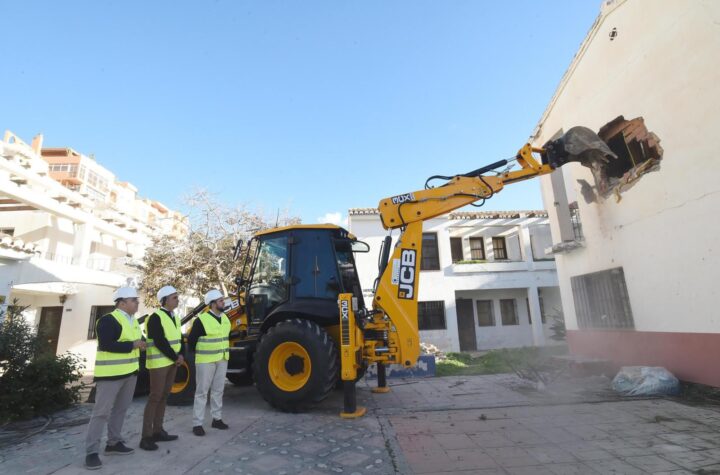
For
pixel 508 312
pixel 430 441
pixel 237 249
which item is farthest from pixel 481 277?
pixel 430 441

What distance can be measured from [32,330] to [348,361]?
5032 mm

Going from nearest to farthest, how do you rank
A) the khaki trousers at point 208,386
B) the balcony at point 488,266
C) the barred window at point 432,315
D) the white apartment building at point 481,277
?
1. the khaki trousers at point 208,386
2. the barred window at point 432,315
3. the white apartment building at point 481,277
4. the balcony at point 488,266

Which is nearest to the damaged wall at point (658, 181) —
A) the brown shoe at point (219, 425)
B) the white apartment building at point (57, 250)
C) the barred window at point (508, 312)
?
the brown shoe at point (219, 425)

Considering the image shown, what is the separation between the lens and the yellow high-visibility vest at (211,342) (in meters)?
4.49

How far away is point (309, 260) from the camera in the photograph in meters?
5.81

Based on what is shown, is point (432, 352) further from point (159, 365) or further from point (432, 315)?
point (159, 365)

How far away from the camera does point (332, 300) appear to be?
561 centimetres

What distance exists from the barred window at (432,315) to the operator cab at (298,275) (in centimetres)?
988

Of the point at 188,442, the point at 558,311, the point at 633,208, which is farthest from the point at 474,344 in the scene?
the point at 188,442

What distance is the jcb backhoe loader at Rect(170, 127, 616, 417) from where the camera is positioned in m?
5.09

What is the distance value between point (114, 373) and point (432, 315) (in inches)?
523

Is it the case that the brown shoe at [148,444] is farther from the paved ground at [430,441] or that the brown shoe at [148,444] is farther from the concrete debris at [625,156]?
the concrete debris at [625,156]

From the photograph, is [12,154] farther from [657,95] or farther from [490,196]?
[657,95]

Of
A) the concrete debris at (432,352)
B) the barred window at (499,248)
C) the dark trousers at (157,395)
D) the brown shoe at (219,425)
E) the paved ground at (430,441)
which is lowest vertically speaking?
the paved ground at (430,441)
